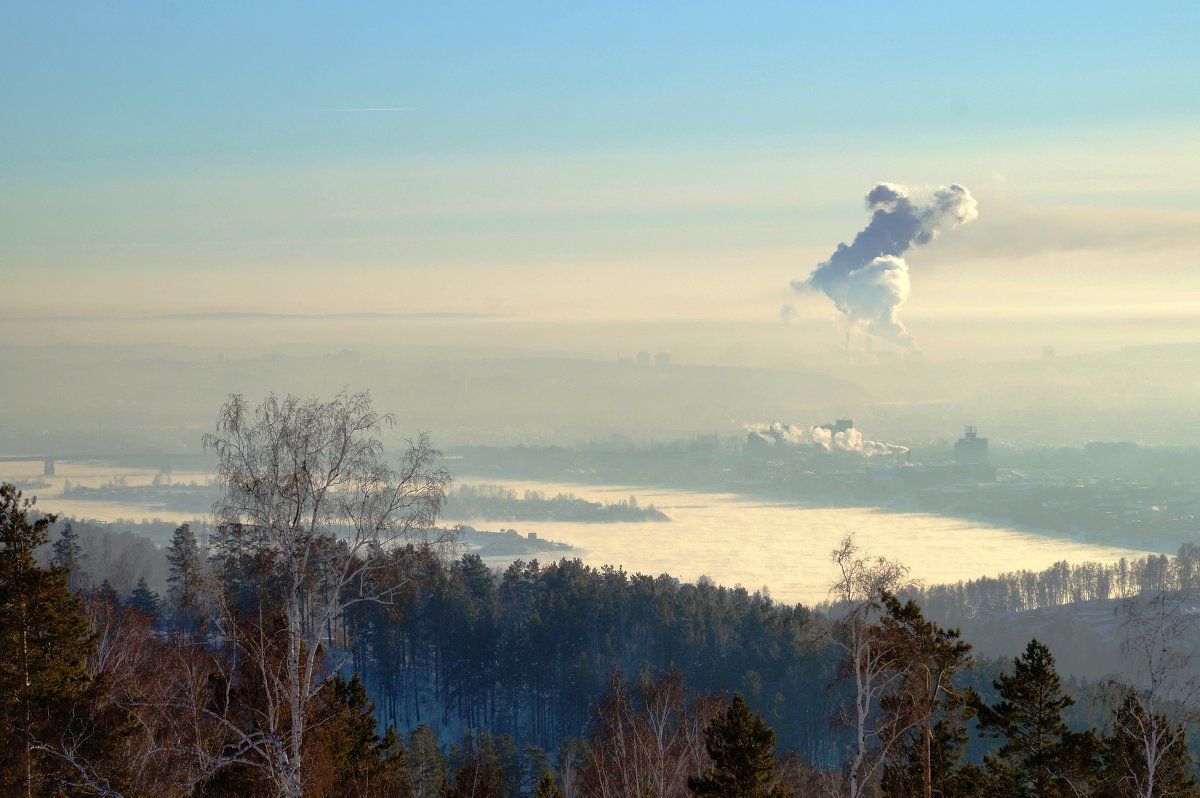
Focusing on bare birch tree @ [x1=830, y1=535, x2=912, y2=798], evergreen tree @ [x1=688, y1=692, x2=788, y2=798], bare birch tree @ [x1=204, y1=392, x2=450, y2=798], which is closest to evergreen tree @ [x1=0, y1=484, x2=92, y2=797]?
bare birch tree @ [x1=204, y1=392, x2=450, y2=798]

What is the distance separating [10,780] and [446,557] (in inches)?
377

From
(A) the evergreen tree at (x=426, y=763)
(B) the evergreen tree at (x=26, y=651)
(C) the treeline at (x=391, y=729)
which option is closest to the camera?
(C) the treeline at (x=391, y=729)

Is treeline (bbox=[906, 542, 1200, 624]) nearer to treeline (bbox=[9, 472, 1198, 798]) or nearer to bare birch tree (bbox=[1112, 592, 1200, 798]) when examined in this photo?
treeline (bbox=[9, 472, 1198, 798])

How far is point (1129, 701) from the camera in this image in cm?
2084

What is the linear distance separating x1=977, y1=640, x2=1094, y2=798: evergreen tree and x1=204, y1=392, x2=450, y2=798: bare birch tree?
1216 cm

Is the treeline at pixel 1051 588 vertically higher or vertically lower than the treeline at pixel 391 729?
lower

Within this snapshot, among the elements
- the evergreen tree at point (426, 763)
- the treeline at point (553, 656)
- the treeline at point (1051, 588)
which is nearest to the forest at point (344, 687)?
the evergreen tree at point (426, 763)

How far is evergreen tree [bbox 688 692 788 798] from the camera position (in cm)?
2183

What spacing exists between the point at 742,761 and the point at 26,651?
13.8 metres

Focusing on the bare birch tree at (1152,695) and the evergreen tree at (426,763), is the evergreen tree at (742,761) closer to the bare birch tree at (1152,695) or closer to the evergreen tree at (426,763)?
the bare birch tree at (1152,695)

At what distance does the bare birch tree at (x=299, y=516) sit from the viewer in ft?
65.3

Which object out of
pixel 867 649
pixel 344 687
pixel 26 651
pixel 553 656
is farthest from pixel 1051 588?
pixel 26 651

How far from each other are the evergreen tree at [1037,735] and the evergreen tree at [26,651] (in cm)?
1813

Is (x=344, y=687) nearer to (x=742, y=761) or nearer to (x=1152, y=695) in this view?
(x=742, y=761)
